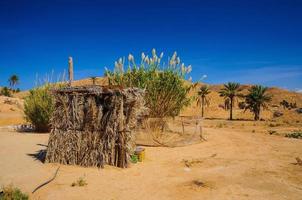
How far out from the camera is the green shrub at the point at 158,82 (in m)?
17.9

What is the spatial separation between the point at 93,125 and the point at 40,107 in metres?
9.64

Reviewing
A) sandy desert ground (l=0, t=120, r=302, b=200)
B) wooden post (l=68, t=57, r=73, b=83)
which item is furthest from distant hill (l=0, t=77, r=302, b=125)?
sandy desert ground (l=0, t=120, r=302, b=200)

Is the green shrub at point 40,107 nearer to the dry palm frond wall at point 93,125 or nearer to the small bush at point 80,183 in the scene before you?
the dry palm frond wall at point 93,125

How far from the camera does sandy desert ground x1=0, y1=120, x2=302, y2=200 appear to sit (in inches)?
309

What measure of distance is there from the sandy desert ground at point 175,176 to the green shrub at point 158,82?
439 cm

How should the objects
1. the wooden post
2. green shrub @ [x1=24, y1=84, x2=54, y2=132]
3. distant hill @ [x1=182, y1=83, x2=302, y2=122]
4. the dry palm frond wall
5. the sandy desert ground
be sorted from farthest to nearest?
1. distant hill @ [x1=182, y1=83, x2=302, y2=122]
2. green shrub @ [x1=24, y1=84, x2=54, y2=132]
3. the wooden post
4. the dry palm frond wall
5. the sandy desert ground

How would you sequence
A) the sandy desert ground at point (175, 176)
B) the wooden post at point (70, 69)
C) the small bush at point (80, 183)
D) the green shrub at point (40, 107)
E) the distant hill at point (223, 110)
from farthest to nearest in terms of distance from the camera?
the distant hill at point (223, 110), the green shrub at point (40, 107), the wooden post at point (70, 69), the small bush at point (80, 183), the sandy desert ground at point (175, 176)

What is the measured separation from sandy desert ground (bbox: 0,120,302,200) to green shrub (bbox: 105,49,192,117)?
439cm

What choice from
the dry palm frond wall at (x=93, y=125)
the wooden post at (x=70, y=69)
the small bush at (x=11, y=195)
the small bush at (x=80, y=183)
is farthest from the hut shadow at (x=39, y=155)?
the small bush at (x=11, y=195)

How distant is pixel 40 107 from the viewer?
18.9 m

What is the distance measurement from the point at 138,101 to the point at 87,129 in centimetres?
191

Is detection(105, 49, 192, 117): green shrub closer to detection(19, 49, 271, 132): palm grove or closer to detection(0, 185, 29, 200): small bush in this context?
detection(19, 49, 271, 132): palm grove

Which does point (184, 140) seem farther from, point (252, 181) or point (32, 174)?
point (32, 174)

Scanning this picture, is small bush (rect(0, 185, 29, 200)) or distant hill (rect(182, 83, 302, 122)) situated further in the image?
distant hill (rect(182, 83, 302, 122))
